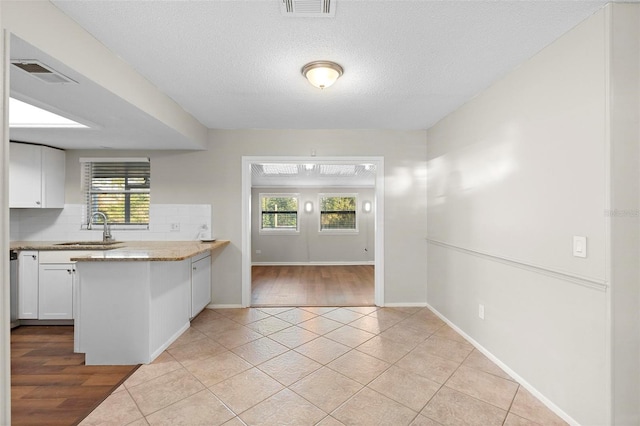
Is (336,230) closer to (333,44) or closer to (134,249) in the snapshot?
(134,249)

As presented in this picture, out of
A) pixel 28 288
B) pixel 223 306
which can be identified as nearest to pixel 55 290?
pixel 28 288

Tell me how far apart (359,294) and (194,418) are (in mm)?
3260

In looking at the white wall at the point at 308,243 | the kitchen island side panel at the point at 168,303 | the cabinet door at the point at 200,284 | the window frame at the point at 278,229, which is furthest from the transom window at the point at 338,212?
the kitchen island side panel at the point at 168,303

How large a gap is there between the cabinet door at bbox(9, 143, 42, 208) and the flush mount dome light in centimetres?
372

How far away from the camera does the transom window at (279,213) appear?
8.02 m

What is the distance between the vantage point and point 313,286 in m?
5.36

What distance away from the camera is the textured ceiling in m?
1.64

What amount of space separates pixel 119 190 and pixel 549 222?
15.8 feet

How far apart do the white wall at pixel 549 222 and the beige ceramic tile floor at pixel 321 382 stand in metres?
0.31

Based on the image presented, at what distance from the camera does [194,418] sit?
1865mm

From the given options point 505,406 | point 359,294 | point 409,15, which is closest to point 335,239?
point 359,294

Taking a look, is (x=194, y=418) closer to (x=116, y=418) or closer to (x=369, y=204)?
(x=116, y=418)

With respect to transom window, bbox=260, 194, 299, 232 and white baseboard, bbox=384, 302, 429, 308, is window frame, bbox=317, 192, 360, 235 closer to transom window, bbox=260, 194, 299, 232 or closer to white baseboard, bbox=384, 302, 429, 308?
transom window, bbox=260, 194, 299, 232

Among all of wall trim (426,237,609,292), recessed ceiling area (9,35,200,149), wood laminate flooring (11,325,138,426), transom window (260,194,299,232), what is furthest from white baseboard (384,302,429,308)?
transom window (260,194,299,232)
